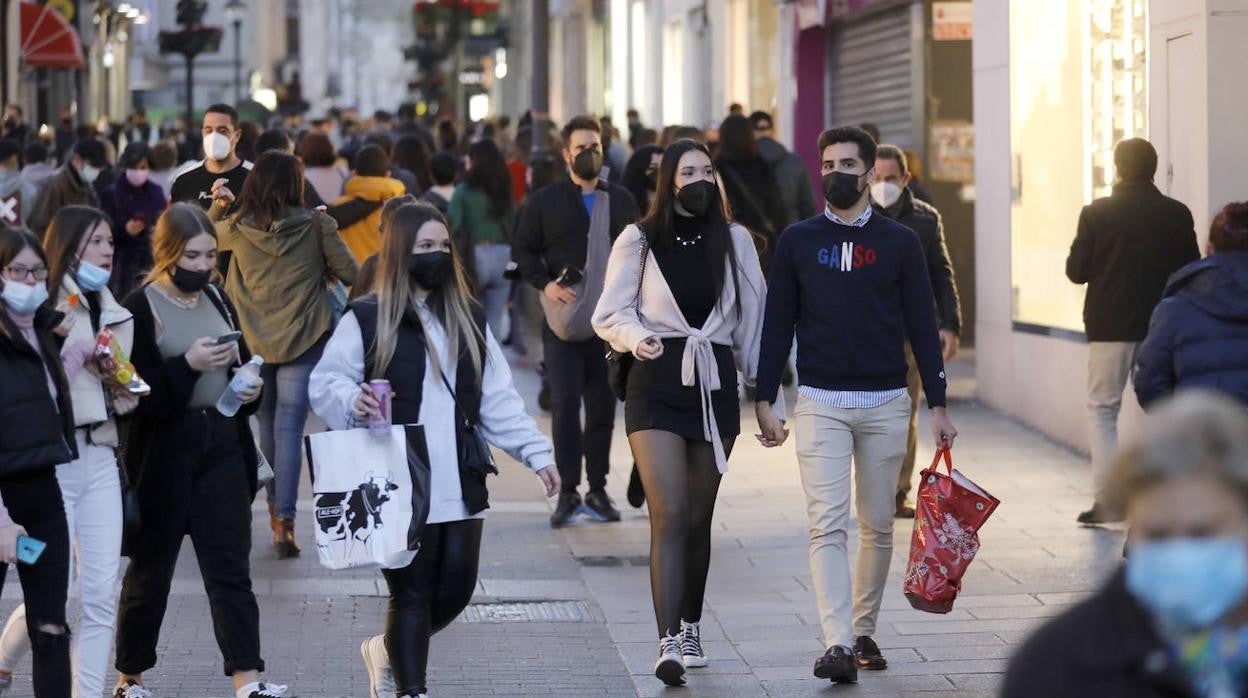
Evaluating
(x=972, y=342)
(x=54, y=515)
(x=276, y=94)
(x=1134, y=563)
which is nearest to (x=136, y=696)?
(x=54, y=515)

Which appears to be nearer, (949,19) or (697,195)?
(697,195)

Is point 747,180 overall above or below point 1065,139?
below

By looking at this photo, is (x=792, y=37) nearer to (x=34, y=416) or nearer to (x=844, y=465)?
(x=844, y=465)

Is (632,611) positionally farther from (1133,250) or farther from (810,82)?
(810,82)

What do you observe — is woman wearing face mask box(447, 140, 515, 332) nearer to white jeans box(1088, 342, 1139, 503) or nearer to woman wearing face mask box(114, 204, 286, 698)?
white jeans box(1088, 342, 1139, 503)

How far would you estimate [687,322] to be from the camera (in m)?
7.19

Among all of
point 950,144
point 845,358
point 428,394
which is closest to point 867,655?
point 845,358

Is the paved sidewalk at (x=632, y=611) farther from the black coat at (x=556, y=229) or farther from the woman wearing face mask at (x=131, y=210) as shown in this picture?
the woman wearing face mask at (x=131, y=210)

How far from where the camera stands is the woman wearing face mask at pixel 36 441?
18.2 ft

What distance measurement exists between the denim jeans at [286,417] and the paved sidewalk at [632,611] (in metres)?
0.31

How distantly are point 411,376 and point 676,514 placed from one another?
1351 millimetres

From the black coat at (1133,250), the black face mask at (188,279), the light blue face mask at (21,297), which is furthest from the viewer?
the black coat at (1133,250)

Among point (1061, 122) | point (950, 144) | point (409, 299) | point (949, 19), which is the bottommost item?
point (409, 299)

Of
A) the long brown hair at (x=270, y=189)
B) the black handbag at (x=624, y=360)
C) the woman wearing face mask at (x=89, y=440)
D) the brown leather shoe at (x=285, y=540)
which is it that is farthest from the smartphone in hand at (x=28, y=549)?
the brown leather shoe at (x=285, y=540)
